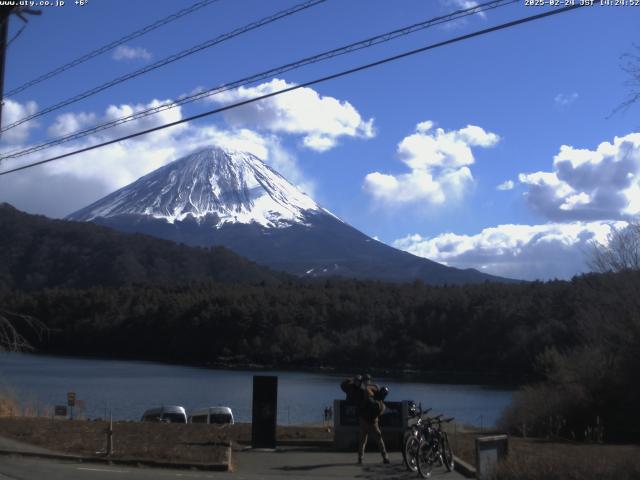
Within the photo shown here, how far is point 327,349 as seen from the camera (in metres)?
95.8

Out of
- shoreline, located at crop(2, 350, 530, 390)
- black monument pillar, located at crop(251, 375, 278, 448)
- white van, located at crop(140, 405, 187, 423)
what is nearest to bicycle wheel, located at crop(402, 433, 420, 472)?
black monument pillar, located at crop(251, 375, 278, 448)

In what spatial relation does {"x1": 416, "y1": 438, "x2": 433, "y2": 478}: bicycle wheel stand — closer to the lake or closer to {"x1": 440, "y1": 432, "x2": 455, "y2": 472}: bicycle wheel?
{"x1": 440, "y1": 432, "x2": 455, "y2": 472}: bicycle wheel

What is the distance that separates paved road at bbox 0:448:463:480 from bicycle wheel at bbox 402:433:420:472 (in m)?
0.17

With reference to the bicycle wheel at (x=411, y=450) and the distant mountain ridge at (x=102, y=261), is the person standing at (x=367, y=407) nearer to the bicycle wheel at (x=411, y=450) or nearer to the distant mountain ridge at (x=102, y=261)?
the bicycle wheel at (x=411, y=450)

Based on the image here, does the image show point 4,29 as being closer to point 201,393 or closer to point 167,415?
point 167,415

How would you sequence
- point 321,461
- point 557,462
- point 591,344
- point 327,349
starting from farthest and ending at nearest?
point 327,349 → point 591,344 → point 321,461 → point 557,462

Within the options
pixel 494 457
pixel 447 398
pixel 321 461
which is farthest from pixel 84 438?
pixel 447 398

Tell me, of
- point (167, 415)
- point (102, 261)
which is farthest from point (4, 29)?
point (102, 261)

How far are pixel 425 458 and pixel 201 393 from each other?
41251 millimetres

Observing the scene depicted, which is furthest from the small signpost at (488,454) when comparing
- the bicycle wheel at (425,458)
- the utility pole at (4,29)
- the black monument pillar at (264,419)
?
the utility pole at (4,29)

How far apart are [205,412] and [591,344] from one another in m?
13.8

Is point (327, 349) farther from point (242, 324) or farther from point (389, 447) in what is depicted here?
point (389, 447)

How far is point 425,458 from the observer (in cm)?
1365

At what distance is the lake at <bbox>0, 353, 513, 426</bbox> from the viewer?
40.6m
